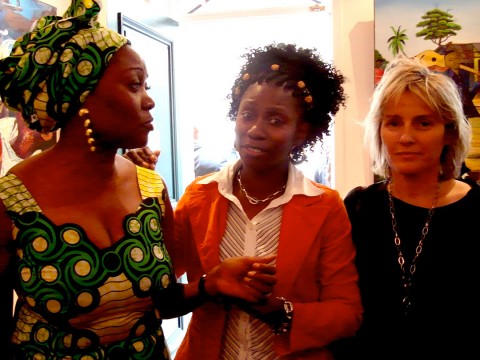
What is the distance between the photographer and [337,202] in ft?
4.11

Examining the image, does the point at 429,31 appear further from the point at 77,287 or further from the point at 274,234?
the point at 77,287

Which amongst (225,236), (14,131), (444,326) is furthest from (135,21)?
(444,326)

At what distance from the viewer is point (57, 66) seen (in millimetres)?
921

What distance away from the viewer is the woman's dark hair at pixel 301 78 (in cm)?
124

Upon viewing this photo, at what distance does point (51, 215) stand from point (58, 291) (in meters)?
0.14

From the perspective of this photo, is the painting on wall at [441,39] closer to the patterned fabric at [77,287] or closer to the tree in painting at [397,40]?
the tree in painting at [397,40]

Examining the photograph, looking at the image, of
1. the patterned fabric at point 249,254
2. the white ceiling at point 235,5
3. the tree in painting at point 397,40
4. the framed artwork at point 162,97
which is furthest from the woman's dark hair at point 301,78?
the white ceiling at point 235,5

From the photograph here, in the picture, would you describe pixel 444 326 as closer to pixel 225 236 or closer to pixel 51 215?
pixel 225 236

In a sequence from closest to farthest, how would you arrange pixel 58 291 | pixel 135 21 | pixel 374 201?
Result: pixel 58 291, pixel 374 201, pixel 135 21

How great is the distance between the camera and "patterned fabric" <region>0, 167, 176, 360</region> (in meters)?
0.90

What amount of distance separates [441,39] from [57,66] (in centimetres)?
221

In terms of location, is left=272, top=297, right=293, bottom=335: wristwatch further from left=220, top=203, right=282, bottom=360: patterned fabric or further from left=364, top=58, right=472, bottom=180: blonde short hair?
left=364, top=58, right=472, bottom=180: blonde short hair

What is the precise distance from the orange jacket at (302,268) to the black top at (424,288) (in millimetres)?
96

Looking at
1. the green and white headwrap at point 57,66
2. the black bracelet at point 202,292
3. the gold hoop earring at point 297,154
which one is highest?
the green and white headwrap at point 57,66
